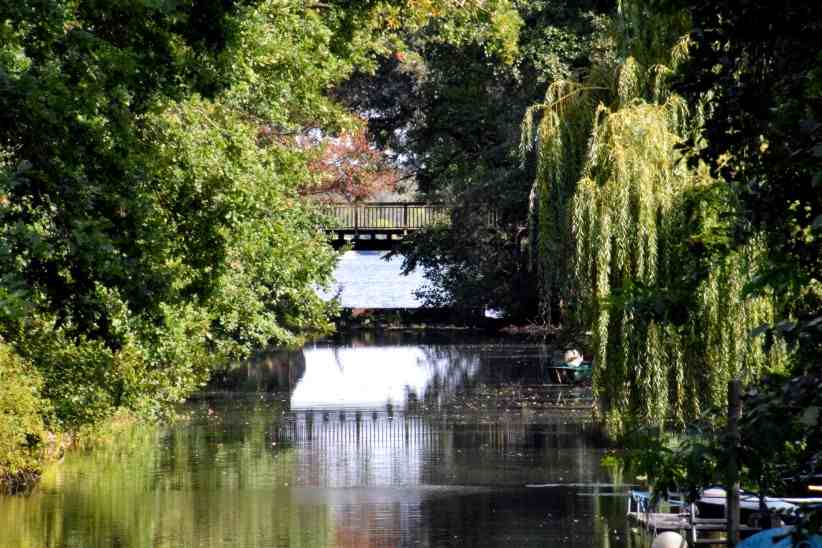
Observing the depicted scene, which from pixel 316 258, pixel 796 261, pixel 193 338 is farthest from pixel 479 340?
pixel 796 261

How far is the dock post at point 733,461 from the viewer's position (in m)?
5.92

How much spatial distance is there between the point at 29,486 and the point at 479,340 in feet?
96.0

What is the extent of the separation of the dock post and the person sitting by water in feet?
86.5

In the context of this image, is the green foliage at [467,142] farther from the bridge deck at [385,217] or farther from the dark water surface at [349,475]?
the dark water surface at [349,475]

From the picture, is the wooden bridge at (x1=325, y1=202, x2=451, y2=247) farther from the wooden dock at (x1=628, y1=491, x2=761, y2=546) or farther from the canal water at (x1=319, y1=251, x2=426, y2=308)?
the wooden dock at (x1=628, y1=491, x2=761, y2=546)

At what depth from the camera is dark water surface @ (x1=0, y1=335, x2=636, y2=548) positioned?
19609 millimetres

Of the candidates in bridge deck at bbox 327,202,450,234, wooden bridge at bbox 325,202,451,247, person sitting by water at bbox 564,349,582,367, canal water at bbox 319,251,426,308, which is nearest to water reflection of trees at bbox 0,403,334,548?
person sitting by water at bbox 564,349,582,367

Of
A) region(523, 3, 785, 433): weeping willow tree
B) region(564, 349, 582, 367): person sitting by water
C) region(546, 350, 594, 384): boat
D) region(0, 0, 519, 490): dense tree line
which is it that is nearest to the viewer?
region(0, 0, 519, 490): dense tree line

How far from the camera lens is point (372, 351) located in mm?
49438

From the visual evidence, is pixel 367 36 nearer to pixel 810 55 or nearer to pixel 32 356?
pixel 32 356

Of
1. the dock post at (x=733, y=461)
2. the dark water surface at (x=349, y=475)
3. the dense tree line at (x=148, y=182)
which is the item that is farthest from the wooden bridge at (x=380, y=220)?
the dock post at (x=733, y=461)

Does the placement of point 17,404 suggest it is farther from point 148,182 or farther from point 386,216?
point 386,216

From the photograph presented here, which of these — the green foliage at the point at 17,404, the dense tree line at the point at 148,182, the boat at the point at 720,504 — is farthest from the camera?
the green foliage at the point at 17,404

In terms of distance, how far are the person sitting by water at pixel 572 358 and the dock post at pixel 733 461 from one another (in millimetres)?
26363
